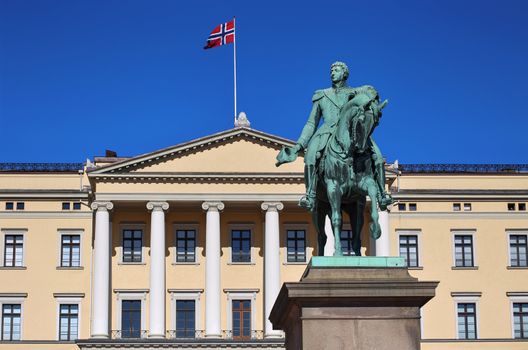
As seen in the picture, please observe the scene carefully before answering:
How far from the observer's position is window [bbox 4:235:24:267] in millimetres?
61156

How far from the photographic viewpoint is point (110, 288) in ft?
197

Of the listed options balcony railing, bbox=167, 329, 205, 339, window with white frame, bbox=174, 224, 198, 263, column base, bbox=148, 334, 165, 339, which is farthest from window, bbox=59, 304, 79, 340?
window with white frame, bbox=174, 224, 198, 263

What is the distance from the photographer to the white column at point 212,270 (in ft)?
193

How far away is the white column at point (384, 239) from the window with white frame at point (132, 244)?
11819 millimetres

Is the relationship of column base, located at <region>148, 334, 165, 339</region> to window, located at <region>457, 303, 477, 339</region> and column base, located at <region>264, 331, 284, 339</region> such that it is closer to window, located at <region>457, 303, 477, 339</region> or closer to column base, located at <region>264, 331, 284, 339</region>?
column base, located at <region>264, 331, 284, 339</region>

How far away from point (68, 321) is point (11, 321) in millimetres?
2790

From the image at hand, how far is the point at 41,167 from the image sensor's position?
6394 centimetres

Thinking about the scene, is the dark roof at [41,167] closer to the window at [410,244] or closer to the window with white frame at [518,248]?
the window at [410,244]

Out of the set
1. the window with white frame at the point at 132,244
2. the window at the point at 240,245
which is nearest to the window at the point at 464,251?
the window at the point at 240,245

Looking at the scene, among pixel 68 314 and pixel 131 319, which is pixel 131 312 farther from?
pixel 68 314

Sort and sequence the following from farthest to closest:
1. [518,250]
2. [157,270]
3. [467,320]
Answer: [518,250]
[467,320]
[157,270]

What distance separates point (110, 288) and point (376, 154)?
47809mm

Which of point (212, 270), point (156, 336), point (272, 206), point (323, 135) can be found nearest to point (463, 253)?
point (272, 206)

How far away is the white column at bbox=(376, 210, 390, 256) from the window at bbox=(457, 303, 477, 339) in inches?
203
